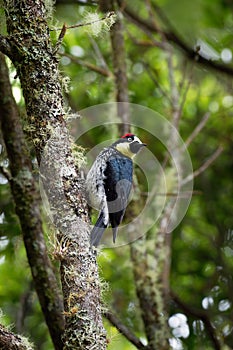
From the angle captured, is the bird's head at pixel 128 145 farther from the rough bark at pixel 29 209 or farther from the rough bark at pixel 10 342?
the rough bark at pixel 10 342

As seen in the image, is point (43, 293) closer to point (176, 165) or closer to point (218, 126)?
point (176, 165)

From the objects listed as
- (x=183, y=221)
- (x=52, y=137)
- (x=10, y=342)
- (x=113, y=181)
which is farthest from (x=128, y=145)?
(x=10, y=342)

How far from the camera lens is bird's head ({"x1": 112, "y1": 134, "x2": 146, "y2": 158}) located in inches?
130

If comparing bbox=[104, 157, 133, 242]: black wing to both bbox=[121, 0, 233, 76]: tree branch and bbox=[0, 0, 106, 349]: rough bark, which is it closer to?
bbox=[0, 0, 106, 349]: rough bark

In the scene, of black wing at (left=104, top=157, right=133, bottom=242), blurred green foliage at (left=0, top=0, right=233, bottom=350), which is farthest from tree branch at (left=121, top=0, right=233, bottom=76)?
black wing at (left=104, top=157, right=133, bottom=242)

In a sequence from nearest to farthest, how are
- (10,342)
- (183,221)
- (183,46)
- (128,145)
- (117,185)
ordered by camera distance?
(10,342)
(117,185)
(128,145)
(183,46)
(183,221)

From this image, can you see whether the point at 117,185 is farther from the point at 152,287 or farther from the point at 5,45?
the point at 5,45

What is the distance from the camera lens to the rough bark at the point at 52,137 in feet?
5.64

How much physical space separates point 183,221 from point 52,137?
107 inches

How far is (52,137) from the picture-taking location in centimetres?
176

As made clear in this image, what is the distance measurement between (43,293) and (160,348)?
2.84 feet

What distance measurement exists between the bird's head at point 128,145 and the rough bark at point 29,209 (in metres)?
0.71

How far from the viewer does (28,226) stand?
264 centimetres

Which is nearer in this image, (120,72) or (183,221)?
(120,72)
